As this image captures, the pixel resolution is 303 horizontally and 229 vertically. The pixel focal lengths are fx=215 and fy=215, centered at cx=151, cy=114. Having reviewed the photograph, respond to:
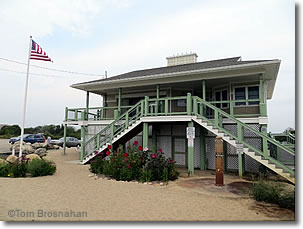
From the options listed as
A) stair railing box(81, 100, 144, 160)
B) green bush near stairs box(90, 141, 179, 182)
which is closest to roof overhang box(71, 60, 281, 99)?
stair railing box(81, 100, 144, 160)

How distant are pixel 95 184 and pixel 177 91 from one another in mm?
8477

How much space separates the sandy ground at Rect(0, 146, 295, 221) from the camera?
485 cm

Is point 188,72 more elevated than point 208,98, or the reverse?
point 188,72

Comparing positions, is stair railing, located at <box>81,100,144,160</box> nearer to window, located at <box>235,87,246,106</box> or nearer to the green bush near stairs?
the green bush near stairs

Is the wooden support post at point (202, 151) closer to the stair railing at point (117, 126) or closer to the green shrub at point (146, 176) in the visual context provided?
the stair railing at point (117, 126)

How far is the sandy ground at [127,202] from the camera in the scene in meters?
4.85

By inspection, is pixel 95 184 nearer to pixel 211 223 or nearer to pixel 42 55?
pixel 211 223

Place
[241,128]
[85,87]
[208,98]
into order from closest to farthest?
1. [241,128]
2. [208,98]
3. [85,87]

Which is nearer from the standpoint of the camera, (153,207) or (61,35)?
(153,207)

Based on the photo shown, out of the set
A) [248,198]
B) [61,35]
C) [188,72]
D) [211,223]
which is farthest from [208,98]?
[211,223]

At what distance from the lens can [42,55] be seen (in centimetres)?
1278

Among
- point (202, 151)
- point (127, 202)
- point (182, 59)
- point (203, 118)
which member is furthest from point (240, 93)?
point (127, 202)

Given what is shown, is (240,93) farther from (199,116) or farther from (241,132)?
(241,132)

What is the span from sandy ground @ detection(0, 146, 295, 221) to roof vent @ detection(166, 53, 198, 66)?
1237 cm
